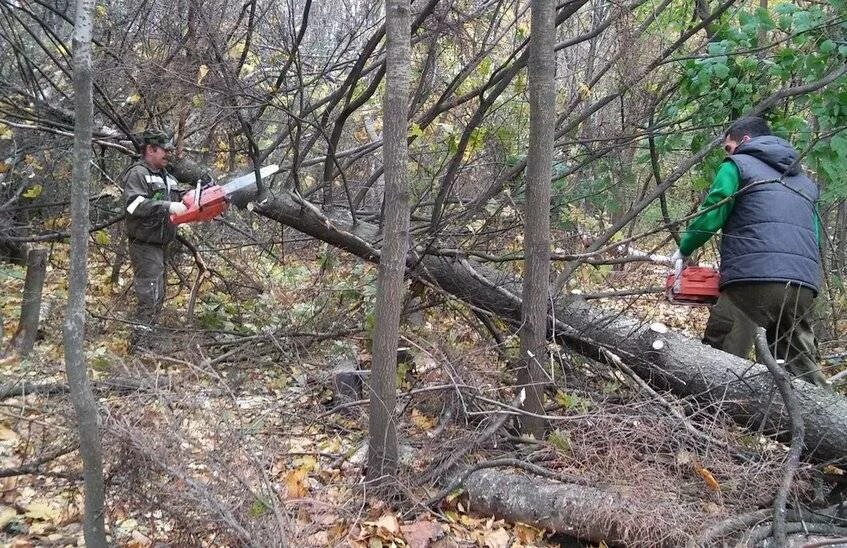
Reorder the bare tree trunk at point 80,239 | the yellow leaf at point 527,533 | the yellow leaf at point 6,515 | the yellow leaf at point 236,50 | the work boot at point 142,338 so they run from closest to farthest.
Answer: the bare tree trunk at point 80,239
the yellow leaf at point 6,515
the yellow leaf at point 527,533
the work boot at point 142,338
the yellow leaf at point 236,50

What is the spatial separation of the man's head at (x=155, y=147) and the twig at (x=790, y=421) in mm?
4779

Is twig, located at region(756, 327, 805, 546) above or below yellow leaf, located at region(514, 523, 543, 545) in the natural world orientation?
above

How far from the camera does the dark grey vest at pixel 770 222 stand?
392 cm

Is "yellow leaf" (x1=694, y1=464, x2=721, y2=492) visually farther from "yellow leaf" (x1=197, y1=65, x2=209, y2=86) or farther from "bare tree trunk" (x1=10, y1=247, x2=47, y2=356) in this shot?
"bare tree trunk" (x1=10, y1=247, x2=47, y2=356)

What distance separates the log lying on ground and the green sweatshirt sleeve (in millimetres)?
703

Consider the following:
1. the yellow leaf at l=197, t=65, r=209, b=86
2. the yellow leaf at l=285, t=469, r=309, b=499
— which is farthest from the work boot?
the yellow leaf at l=285, t=469, r=309, b=499

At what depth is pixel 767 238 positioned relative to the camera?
3.95 metres

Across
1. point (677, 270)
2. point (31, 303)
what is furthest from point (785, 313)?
point (31, 303)

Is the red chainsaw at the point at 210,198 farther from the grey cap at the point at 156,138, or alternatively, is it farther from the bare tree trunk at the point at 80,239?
the bare tree trunk at the point at 80,239

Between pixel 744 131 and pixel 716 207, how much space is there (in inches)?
27.0

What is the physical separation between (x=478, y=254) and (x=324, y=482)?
2039mm

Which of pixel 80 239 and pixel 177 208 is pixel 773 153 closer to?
pixel 80 239

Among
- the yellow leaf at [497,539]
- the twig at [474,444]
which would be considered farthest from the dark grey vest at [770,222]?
the yellow leaf at [497,539]

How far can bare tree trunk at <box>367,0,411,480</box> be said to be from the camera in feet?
9.55
